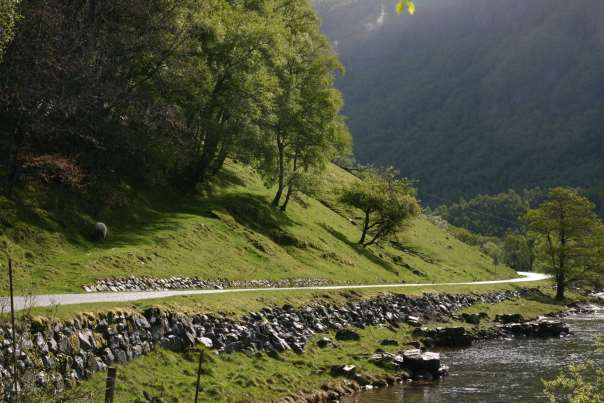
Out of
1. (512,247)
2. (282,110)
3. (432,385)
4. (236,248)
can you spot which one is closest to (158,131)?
(236,248)

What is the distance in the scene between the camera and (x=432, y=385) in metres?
29.6

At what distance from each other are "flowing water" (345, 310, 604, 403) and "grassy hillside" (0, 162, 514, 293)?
48.1 feet

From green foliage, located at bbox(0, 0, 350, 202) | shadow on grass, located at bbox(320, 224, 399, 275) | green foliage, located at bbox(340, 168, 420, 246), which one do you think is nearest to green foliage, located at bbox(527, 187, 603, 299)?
green foliage, located at bbox(340, 168, 420, 246)

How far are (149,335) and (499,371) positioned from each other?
65.9 ft

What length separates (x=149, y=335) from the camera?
78.0 feet

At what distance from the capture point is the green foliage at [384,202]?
71938 mm

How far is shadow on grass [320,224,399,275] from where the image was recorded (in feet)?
223

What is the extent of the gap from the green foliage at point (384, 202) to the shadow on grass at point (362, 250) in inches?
84.6

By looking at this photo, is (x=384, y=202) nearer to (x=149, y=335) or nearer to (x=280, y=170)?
(x=280, y=170)

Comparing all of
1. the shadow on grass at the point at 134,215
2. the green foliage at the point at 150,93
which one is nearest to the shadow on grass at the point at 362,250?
the shadow on grass at the point at 134,215

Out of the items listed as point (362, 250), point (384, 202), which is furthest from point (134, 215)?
point (384, 202)

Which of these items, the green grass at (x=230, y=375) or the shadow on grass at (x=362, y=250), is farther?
the shadow on grass at (x=362, y=250)

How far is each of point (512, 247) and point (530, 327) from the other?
503 feet

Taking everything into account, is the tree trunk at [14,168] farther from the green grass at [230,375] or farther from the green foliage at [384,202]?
the green foliage at [384,202]
